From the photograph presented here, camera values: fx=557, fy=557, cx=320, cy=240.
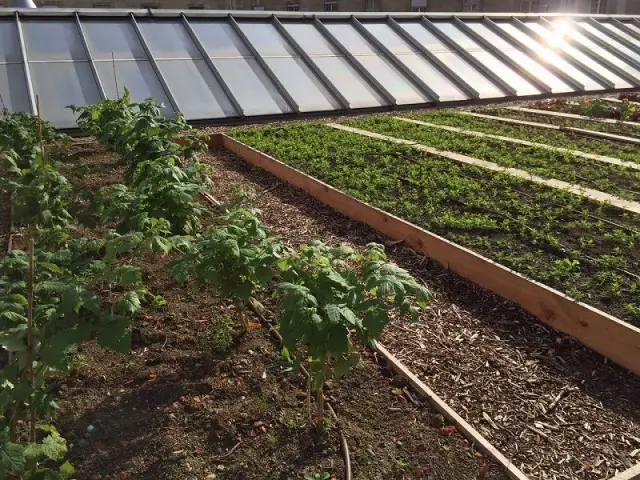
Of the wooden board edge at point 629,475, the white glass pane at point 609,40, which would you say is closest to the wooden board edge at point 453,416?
the wooden board edge at point 629,475

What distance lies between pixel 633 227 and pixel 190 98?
27.1 ft

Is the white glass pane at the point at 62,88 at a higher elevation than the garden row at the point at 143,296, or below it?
higher

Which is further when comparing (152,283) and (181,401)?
(152,283)

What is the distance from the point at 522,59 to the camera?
48.6ft

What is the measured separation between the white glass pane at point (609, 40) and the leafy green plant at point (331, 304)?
17014mm

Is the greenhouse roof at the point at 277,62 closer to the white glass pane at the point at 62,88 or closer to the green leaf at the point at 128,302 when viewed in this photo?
the white glass pane at the point at 62,88

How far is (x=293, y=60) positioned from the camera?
12.5m

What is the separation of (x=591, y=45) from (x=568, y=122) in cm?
770

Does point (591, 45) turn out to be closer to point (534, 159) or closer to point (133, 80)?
point (534, 159)

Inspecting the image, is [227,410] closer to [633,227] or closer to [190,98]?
[633,227]

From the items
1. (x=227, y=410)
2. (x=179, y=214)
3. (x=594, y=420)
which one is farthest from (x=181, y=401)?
(x=594, y=420)

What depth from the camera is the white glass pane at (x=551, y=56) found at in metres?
14.6

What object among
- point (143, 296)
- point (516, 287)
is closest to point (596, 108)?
point (516, 287)

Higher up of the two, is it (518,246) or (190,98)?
(190,98)
